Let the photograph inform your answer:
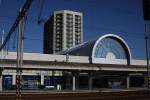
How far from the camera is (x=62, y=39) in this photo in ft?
637

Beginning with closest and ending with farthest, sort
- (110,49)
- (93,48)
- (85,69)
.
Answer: (85,69)
(93,48)
(110,49)

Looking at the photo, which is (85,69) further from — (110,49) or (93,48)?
(110,49)

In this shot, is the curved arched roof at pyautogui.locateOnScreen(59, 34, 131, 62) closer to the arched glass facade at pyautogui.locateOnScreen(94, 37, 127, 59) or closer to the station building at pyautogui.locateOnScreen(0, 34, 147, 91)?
the station building at pyautogui.locateOnScreen(0, 34, 147, 91)

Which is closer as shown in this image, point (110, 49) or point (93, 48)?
point (93, 48)

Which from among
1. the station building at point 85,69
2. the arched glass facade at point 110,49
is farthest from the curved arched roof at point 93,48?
the arched glass facade at point 110,49

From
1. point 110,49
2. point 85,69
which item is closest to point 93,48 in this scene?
point 110,49

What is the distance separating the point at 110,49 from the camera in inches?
5433

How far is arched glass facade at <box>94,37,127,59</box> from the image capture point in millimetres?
134125

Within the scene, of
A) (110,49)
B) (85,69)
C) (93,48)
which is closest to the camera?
(85,69)

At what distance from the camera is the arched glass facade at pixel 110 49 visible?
440ft

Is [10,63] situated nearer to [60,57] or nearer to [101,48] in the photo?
[60,57]

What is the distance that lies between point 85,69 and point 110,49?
Result: 1171 inches

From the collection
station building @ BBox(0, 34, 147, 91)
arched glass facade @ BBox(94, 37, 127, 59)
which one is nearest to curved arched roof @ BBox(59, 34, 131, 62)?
station building @ BBox(0, 34, 147, 91)

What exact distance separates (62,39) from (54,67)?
296 feet
